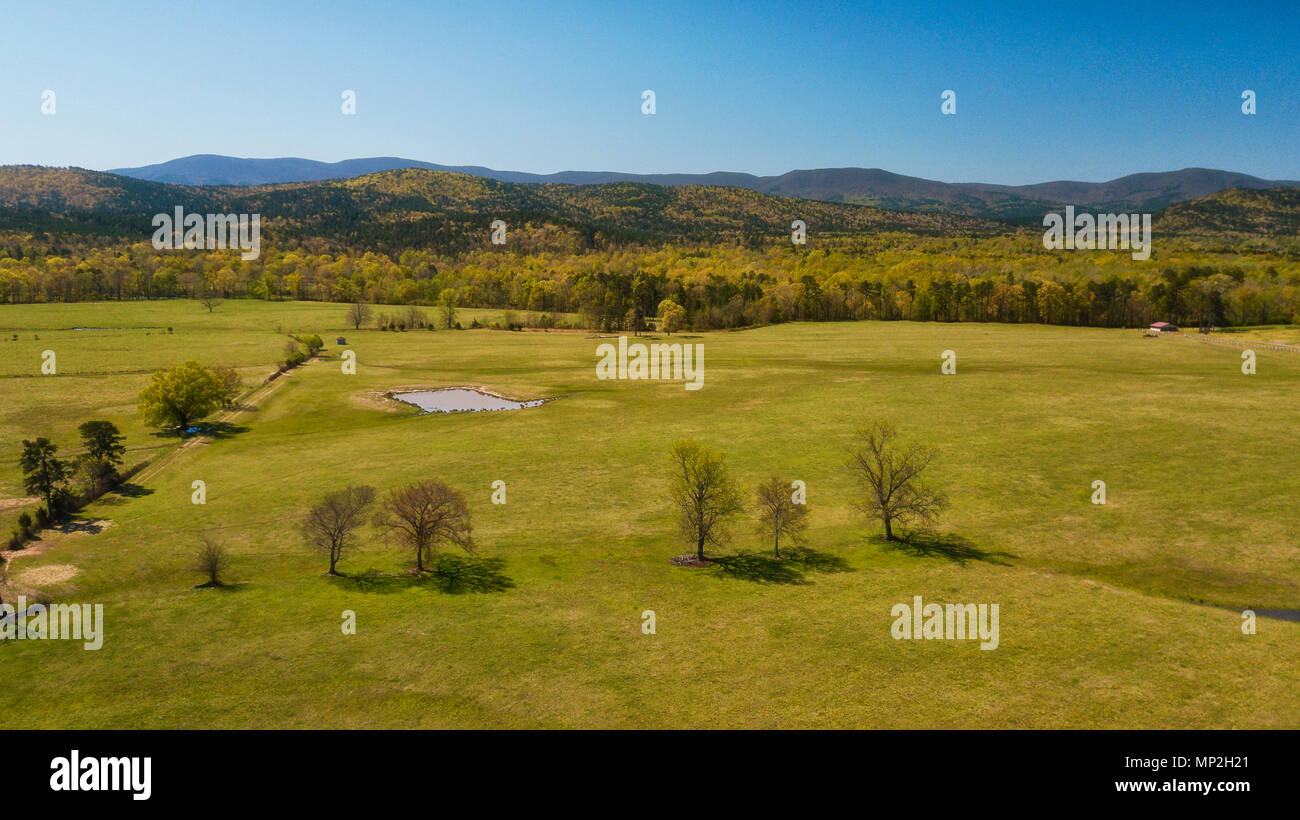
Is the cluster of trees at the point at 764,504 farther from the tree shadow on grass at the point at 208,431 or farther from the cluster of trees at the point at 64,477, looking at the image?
the tree shadow on grass at the point at 208,431

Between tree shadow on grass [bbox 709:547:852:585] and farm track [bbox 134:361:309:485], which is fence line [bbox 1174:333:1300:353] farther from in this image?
farm track [bbox 134:361:309:485]

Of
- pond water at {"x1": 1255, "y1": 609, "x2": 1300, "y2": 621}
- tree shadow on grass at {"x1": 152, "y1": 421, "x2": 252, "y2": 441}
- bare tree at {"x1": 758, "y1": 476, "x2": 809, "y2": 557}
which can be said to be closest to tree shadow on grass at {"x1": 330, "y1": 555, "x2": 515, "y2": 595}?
bare tree at {"x1": 758, "y1": 476, "x2": 809, "y2": 557}

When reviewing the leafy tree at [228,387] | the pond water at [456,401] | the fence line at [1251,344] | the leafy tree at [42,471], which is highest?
the fence line at [1251,344]

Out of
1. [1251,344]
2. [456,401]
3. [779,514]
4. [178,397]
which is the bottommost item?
[779,514]

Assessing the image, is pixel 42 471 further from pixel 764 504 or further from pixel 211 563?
pixel 764 504

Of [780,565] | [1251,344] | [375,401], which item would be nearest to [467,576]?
[780,565]

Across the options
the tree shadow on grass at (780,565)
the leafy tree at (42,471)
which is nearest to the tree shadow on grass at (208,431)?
the leafy tree at (42,471)

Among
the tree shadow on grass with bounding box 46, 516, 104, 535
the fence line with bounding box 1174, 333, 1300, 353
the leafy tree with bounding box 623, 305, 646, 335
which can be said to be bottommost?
the tree shadow on grass with bounding box 46, 516, 104, 535
